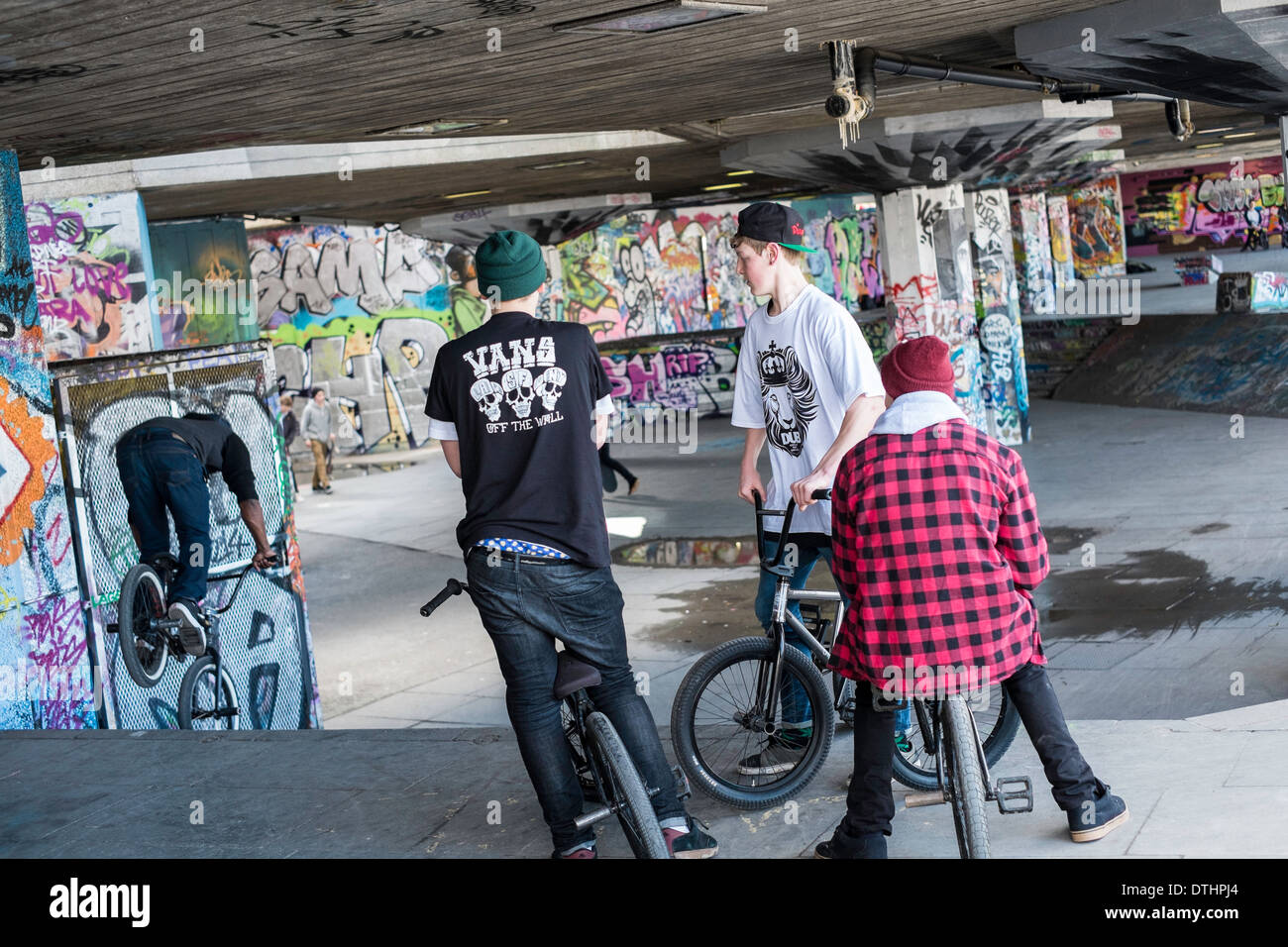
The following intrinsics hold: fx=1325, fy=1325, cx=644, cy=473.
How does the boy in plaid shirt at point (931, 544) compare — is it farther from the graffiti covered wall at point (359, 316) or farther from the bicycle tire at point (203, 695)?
the graffiti covered wall at point (359, 316)

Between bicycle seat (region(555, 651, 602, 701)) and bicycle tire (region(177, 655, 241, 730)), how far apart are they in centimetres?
410

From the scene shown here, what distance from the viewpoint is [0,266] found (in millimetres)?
6734

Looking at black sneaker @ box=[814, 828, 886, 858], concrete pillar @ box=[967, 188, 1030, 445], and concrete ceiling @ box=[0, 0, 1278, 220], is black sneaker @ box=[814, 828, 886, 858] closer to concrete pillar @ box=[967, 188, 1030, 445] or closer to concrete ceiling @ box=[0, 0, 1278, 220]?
concrete ceiling @ box=[0, 0, 1278, 220]

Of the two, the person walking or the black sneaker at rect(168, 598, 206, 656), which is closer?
the person walking

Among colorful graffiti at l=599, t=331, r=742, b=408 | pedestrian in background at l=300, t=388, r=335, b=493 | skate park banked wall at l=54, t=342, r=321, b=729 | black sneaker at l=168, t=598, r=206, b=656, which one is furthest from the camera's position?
colorful graffiti at l=599, t=331, r=742, b=408

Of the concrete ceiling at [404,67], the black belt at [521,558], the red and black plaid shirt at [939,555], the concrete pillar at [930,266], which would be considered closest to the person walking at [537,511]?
the black belt at [521,558]

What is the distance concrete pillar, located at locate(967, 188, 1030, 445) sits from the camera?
19141 millimetres

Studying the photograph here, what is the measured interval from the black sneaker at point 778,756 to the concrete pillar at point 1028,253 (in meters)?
31.4

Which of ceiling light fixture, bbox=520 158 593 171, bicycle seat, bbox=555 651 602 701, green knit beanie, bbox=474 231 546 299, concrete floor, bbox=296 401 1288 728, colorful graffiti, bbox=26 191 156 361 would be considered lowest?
concrete floor, bbox=296 401 1288 728

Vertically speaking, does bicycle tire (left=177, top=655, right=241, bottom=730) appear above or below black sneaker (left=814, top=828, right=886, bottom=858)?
below

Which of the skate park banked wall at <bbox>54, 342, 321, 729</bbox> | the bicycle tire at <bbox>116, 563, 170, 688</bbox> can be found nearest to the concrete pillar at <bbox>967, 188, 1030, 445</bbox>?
the skate park banked wall at <bbox>54, 342, 321, 729</bbox>
